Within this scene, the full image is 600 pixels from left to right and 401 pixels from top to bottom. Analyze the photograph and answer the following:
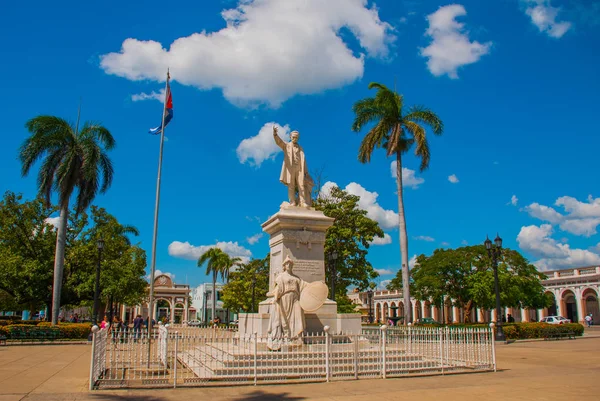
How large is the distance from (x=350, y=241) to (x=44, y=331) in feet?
57.5

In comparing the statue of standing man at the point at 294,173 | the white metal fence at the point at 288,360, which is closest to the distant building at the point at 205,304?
the statue of standing man at the point at 294,173

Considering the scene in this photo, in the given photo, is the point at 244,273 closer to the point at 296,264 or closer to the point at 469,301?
the point at 469,301

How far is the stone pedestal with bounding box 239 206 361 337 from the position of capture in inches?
497

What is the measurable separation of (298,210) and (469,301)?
1098 inches

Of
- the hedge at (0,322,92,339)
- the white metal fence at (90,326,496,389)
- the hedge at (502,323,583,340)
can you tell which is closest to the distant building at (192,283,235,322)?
the hedge at (0,322,92,339)

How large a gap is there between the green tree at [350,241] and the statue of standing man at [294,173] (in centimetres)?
1586

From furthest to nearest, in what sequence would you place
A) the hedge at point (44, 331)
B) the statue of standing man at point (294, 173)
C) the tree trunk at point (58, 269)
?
the tree trunk at point (58, 269) < the hedge at point (44, 331) < the statue of standing man at point (294, 173)

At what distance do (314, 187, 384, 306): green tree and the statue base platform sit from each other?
17.4 metres

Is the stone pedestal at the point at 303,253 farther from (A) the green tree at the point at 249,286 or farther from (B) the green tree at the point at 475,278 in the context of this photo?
(A) the green tree at the point at 249,286

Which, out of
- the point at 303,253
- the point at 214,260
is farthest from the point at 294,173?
the point at 214,260

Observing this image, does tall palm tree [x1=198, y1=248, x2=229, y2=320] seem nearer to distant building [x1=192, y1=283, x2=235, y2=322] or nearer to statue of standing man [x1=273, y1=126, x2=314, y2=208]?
distant building [x1=192, y1=283, x2=235, y2=322]

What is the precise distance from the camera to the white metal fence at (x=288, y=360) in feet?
A: 32.0

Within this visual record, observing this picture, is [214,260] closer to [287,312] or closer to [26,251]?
[26,251]

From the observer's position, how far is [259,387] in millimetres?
9406
